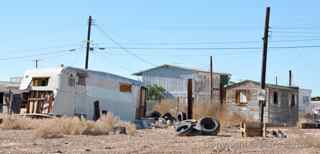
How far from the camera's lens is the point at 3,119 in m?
27.0

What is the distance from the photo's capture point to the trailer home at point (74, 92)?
3069 centimetres

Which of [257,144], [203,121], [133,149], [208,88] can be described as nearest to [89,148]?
[133,149]

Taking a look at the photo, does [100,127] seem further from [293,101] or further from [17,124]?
[293,101]

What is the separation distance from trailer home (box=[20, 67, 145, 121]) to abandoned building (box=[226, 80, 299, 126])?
16.3 metres

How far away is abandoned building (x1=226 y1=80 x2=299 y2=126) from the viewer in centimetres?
4800

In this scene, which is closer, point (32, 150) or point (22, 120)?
point (32, 150)

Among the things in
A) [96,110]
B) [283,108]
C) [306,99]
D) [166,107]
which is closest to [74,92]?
[96,110]

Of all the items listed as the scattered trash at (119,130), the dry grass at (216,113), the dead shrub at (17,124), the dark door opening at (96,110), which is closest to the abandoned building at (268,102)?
the dry grass at (216,113)

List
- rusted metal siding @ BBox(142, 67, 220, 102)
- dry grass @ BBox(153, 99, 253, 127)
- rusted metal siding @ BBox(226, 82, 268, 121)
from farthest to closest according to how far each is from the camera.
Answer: rusted metal siding @ BBox(142, 67, 220, 102) → rusted metal siding @ BBox(226, 82, 268, 121) → dry grass @ BBox(153, 99, 253, 127)

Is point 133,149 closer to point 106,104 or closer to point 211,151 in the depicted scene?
point 211,151

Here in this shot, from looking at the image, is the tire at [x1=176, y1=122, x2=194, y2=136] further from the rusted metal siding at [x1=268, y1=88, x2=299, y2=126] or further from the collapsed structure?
the rusted metal siding at [x1=268, y1=88, x2=299, y2=126]

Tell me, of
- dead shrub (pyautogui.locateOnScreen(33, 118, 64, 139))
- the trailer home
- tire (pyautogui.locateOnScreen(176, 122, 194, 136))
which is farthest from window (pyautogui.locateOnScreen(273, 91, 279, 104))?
dead shrub (pyautogui.locateOnScreen(33, 118, 64, 139))

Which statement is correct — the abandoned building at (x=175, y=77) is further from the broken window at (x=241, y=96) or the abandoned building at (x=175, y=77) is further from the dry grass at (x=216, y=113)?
the dry grass at (x=216, y=113)

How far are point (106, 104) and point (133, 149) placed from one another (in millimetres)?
18107
